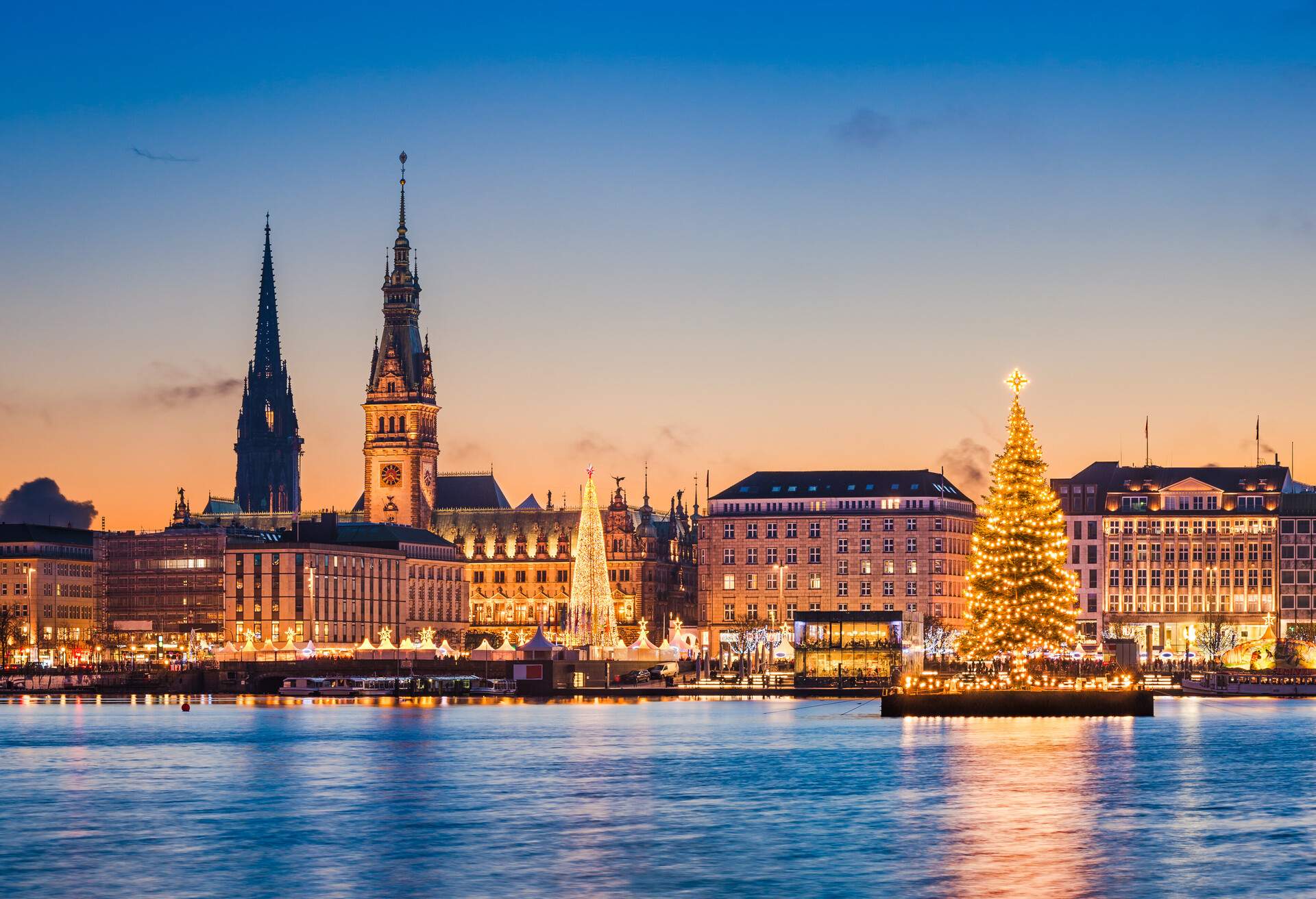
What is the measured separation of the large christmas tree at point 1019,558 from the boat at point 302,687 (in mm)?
95097

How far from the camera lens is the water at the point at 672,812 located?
5278 centimetres

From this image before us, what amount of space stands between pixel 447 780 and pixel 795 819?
18836 millimetres

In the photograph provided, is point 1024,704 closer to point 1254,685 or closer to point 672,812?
point 672,812

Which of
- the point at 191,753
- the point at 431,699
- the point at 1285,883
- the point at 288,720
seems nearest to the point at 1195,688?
the point at 431,699

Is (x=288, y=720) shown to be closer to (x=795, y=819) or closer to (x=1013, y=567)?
(x=1013, y=567)

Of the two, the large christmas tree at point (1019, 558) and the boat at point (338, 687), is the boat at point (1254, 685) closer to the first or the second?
the boat at point (338, 687)

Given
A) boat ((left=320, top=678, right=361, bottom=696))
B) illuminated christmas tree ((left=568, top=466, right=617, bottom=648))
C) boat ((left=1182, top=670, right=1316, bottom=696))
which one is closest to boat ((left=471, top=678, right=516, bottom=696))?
illuminated christmas tree ((left=568, top=466, right=617, bottom=648))

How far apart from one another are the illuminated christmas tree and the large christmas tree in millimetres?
57444

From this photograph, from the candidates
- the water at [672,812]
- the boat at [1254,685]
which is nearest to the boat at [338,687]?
the boat at [1254,685]

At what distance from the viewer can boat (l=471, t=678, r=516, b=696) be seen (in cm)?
19062

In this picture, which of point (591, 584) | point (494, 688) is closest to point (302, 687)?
point (494, 688)

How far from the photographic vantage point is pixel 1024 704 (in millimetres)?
103875

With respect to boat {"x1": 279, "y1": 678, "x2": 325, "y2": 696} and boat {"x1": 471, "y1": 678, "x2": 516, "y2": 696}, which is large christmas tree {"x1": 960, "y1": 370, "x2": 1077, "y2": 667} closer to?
boat {"x1": 471, "y1": 678, "x2": 516, "y2": 696}

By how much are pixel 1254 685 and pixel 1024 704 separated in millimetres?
83587
